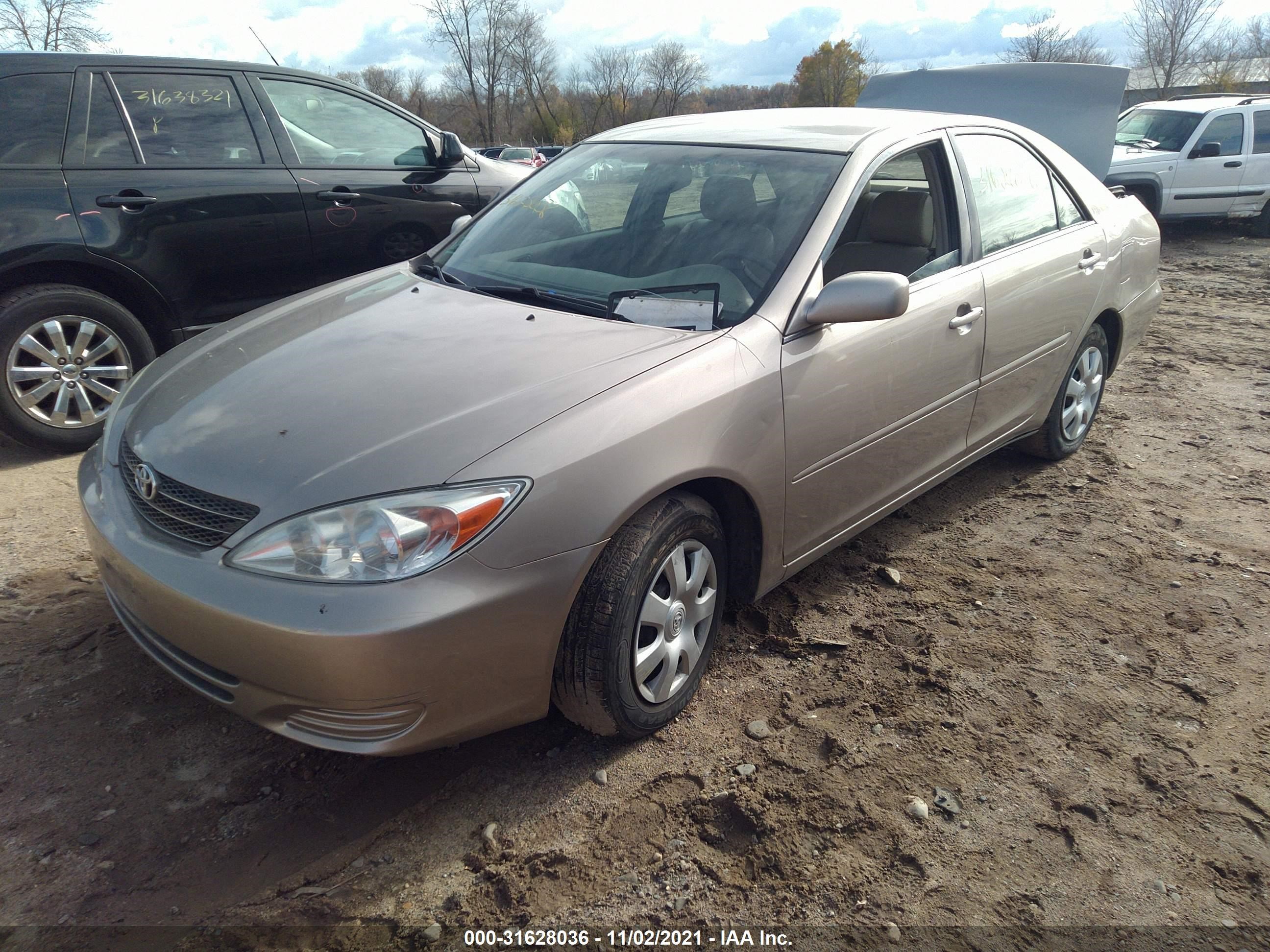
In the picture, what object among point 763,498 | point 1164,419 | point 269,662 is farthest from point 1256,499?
point 269,662

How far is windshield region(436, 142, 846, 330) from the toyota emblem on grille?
4.17 feet

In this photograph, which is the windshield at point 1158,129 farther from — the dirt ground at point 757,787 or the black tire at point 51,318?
the black tire at point 51,318

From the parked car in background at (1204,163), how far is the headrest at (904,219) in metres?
10.2

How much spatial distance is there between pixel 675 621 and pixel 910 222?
193cm

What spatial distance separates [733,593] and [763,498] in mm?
378

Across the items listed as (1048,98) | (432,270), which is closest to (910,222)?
(432,270)

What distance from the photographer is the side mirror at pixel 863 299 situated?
2611 mm

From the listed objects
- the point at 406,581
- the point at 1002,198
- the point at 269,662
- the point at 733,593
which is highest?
the point at 1002,198

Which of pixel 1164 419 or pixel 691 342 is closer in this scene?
pixel 691 342

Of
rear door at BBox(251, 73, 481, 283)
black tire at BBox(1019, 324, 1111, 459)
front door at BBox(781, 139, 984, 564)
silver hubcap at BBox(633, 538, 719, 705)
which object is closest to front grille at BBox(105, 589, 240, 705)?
→ silver hubcap at BBox(633, 538, 719, 705)

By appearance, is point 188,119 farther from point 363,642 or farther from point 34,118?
point 363,642

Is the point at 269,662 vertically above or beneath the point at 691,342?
beneath

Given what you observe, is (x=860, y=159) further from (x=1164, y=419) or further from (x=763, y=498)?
(x=1164, y=419)

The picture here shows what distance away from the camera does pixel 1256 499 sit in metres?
4.23
